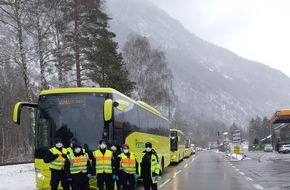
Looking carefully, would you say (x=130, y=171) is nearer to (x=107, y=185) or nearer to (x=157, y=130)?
(x=107, y=185)

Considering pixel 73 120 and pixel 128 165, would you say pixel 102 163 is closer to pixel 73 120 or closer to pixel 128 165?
pixel 128 165

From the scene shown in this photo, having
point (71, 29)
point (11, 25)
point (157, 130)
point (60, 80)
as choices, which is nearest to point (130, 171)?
point (157, 130)

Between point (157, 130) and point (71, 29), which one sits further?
point (71, 29)

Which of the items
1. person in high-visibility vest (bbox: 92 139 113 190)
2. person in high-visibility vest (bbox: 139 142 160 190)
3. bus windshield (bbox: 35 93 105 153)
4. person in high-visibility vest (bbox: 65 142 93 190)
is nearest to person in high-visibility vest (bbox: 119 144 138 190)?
person in high-visibility vest (bbox: 139 142 160 190)

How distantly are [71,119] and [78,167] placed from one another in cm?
200

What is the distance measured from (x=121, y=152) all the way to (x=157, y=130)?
985cm

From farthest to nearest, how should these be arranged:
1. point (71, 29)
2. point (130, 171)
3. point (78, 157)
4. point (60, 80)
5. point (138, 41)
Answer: point (138, 41) → point (71, 29) → point (60, 80) → point (130, 171) → point (78, 157)

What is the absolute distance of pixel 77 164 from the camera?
1217 centimetres

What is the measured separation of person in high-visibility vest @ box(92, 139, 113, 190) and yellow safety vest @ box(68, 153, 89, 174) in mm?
432

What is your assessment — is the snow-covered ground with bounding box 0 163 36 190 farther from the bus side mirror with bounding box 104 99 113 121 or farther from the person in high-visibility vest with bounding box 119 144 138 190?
the bus side mirror with bounding box 104 99 113 121

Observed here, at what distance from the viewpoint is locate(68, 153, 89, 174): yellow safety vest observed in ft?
39.9

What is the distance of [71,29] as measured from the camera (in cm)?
3334

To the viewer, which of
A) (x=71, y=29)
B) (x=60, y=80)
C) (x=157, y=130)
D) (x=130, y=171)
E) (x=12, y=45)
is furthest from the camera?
(x=71, y=29)

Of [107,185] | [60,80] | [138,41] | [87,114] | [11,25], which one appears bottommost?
[107,185]
